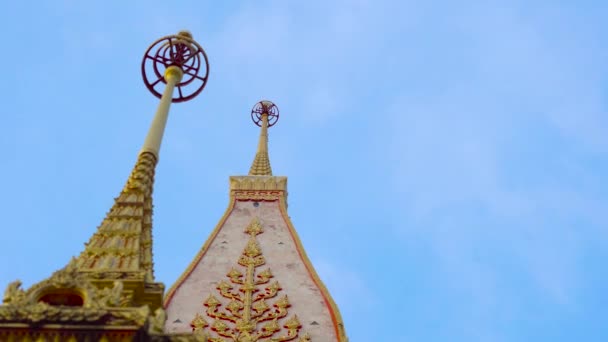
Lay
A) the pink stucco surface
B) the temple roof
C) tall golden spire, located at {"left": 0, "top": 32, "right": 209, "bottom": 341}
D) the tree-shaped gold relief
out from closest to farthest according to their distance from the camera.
Result: tall golden spire, located at {"left": 0, "top": 32, "right": 209, "bottom": 341} → the tree-shaped gold relief → the temple roof → the pink stucco surface

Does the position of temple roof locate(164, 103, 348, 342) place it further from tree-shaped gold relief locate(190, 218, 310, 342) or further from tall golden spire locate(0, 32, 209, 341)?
tall golden spire locate(0, 32, 209, 341)

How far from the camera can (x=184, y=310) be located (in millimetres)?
16234

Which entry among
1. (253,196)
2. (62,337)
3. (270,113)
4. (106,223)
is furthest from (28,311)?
(270,113)

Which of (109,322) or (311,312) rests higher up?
(311,312)

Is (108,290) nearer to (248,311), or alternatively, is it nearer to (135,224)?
(135,224)

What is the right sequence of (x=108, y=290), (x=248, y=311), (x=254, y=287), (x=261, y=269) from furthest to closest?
1. (x=261, y=269)
2. (x=254, y=287)
3. (x=248, y=311)
4. (x=108, y=290)

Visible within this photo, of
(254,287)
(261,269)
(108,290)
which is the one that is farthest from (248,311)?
(108,290)

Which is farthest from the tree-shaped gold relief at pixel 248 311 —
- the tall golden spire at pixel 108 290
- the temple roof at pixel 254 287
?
the tall golden spire at pixel 108 290

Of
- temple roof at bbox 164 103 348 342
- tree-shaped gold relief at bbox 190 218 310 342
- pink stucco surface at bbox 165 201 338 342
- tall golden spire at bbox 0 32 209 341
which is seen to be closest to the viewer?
tall golden spire at bbox 0 32 209 341

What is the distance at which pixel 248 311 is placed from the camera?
16.3 metres

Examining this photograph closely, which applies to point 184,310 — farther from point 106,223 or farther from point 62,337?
point 62,337

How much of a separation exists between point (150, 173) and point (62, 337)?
4.66 metres

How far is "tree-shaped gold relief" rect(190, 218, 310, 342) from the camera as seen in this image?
15.7 m

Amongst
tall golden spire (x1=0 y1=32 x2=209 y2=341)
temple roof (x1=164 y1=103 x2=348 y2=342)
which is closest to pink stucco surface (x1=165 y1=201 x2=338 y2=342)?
temple roof (x1=164 y1=103 x2=348 y2=342)
